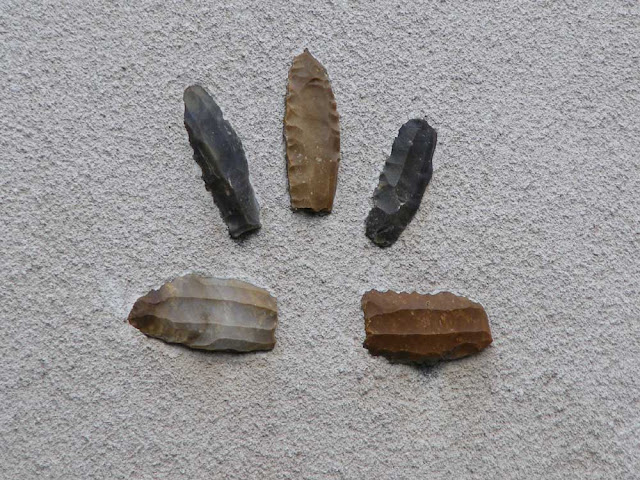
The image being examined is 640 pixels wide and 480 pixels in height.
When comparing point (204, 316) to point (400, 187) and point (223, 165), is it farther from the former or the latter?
point (400, 187)

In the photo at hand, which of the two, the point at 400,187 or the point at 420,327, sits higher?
the point at 400,187

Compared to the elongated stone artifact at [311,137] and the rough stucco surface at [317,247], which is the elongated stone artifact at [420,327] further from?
the elongated stone artifact at [311,137]

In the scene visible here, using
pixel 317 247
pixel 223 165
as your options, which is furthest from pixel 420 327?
pixel 223 165

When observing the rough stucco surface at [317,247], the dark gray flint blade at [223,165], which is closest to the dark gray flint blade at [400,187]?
the rough stucco surface at [317,247]

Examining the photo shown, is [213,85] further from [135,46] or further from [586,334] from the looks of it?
[586,334]

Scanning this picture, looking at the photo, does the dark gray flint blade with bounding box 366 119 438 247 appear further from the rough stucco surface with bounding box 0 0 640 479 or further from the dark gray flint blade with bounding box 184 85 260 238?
the dark gray flint blade with bounding box 184 85 260 238

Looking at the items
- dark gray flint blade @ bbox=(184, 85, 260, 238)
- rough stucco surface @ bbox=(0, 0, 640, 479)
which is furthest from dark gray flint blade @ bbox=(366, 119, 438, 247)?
dark gray flint blade @ bbox=(184, 85, 260, 238)

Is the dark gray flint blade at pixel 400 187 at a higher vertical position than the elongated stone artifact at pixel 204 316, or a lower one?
higher
